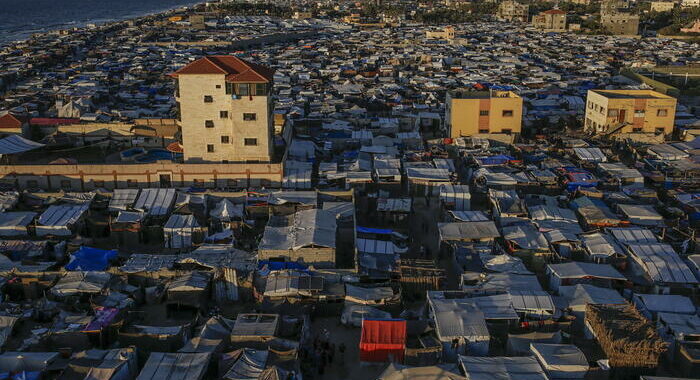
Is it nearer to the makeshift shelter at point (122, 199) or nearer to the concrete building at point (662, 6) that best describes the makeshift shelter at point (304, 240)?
the makeshift shelter at point (122, 199)

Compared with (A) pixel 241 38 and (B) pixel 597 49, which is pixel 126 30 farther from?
(B) pixel 597 49

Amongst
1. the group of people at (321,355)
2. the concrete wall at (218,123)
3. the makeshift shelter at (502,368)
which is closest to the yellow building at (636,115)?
the concrete wall at (218,123)

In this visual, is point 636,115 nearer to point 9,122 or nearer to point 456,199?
point 456,199

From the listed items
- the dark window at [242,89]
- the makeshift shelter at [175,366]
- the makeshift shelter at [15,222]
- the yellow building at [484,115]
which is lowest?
the makeshift shelter at [175,366]

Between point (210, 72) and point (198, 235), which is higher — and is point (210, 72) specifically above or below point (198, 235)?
above

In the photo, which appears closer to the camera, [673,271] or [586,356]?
[586,356]

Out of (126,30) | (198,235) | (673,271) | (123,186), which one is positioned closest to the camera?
(673,271)

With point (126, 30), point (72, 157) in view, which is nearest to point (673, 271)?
point (72, 157)
